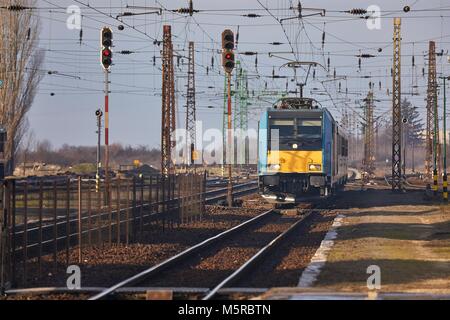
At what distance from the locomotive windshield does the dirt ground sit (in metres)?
2.91

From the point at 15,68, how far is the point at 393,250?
119ft

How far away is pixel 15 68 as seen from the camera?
166ft

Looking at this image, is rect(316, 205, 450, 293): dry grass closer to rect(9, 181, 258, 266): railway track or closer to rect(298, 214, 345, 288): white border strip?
rect(298, 214, 345, 288): white border strip

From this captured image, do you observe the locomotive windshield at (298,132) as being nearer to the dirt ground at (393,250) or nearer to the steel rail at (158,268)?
the dirt ground at (393,250)

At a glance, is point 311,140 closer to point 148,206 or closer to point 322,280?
point 148,206

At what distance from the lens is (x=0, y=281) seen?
12.8m

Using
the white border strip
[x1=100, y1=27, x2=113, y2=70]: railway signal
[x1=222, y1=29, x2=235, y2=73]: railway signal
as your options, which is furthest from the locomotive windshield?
[x1=100, y1=27, x2=113, y2=70]: railway signal

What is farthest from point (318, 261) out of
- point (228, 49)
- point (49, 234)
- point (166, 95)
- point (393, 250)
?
point (166, 95)

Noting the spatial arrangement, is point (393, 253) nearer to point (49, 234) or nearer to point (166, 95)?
point (49, 234)

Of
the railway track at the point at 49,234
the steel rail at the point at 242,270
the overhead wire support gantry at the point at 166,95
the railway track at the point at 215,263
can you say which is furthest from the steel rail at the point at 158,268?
the overhead wire support gantry at the point at 166,95

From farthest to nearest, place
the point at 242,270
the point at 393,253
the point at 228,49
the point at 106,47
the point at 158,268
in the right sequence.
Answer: the point at 228,49, the point at 106,47, the point at 393,253, the point at 158,268, the point at 242,270

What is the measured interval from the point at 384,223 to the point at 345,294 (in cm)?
1560

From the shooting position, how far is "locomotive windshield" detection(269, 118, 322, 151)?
31.1 m

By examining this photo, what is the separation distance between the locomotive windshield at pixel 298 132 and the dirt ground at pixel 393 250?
291 cm
